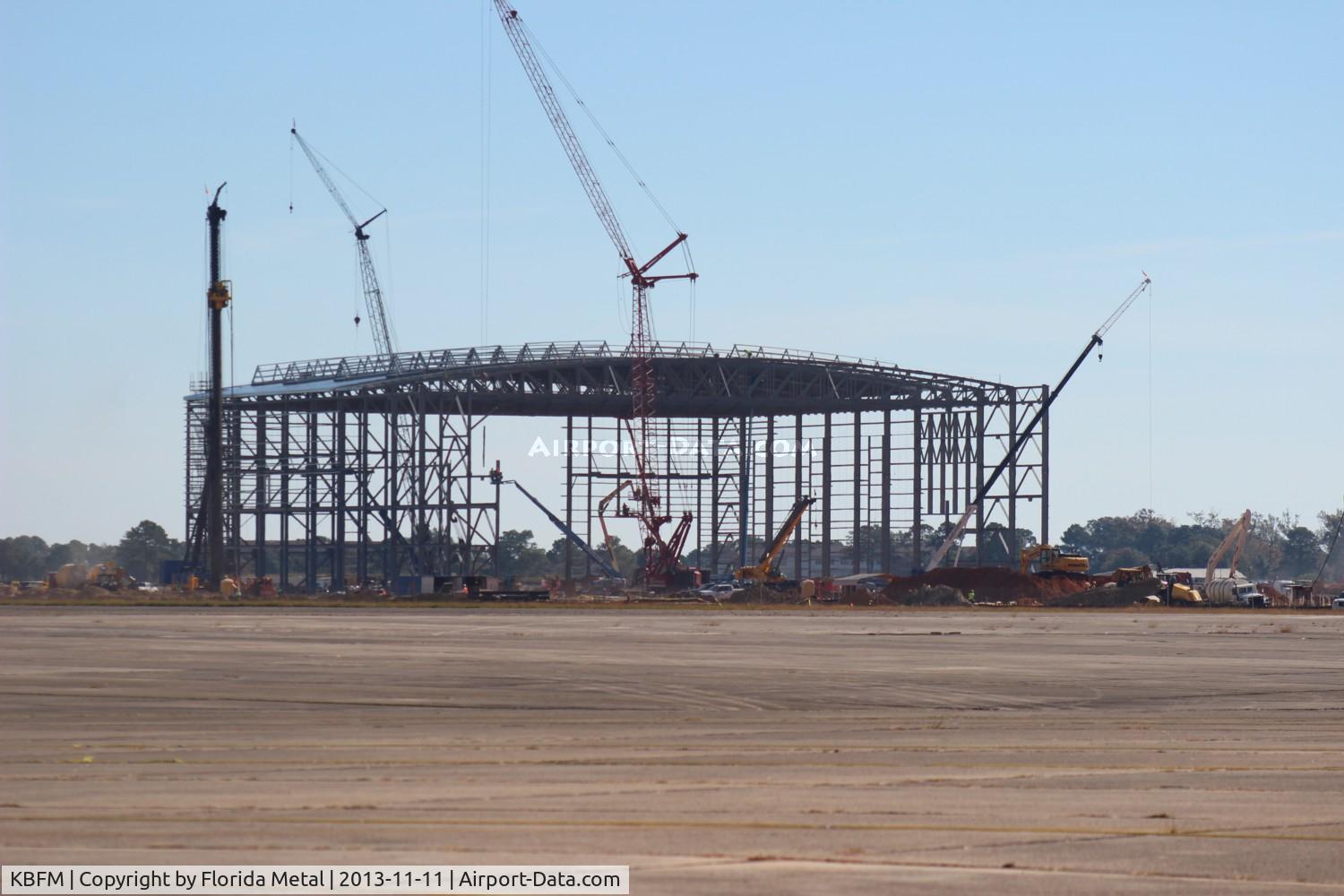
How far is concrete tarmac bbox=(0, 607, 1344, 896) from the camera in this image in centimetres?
1005

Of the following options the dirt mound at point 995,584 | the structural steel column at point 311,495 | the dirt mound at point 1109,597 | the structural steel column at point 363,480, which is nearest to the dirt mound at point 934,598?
the dirt mound at point 995,584

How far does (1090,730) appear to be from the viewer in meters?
18.8

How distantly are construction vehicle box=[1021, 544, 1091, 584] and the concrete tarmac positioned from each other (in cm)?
7284

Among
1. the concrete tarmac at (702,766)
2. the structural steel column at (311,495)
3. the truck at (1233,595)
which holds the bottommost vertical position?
the truck at (1233,595)

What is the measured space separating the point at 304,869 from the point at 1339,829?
21.7 feet

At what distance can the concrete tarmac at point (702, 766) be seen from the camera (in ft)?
33.0

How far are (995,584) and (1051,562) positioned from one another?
34.1 feet

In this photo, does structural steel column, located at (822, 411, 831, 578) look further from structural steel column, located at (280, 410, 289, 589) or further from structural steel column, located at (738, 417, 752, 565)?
structural steel column, located at (280, 410, 289, 589)

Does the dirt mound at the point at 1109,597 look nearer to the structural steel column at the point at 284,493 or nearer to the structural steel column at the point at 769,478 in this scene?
the structural steel column at the point at 769,478

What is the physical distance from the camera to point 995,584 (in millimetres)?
98688

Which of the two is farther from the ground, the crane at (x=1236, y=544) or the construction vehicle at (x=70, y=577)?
the crane at (x=1236, y=544)

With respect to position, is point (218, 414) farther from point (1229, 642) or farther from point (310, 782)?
point (310, 782)

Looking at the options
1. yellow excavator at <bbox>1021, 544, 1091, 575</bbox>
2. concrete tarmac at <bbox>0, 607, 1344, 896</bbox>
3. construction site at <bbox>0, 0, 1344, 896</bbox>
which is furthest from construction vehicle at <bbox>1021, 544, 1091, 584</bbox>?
concrete tarmac at <bbox>0, 607, 1344, 896</bbox>

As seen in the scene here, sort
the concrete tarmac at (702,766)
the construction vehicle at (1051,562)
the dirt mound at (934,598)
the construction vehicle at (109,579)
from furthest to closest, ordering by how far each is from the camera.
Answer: the construction vehicle at (109,579) → the construction vehicle at (1051,562) → the dirt mound at (934,598) → the concrete tarmac at (702,766)
